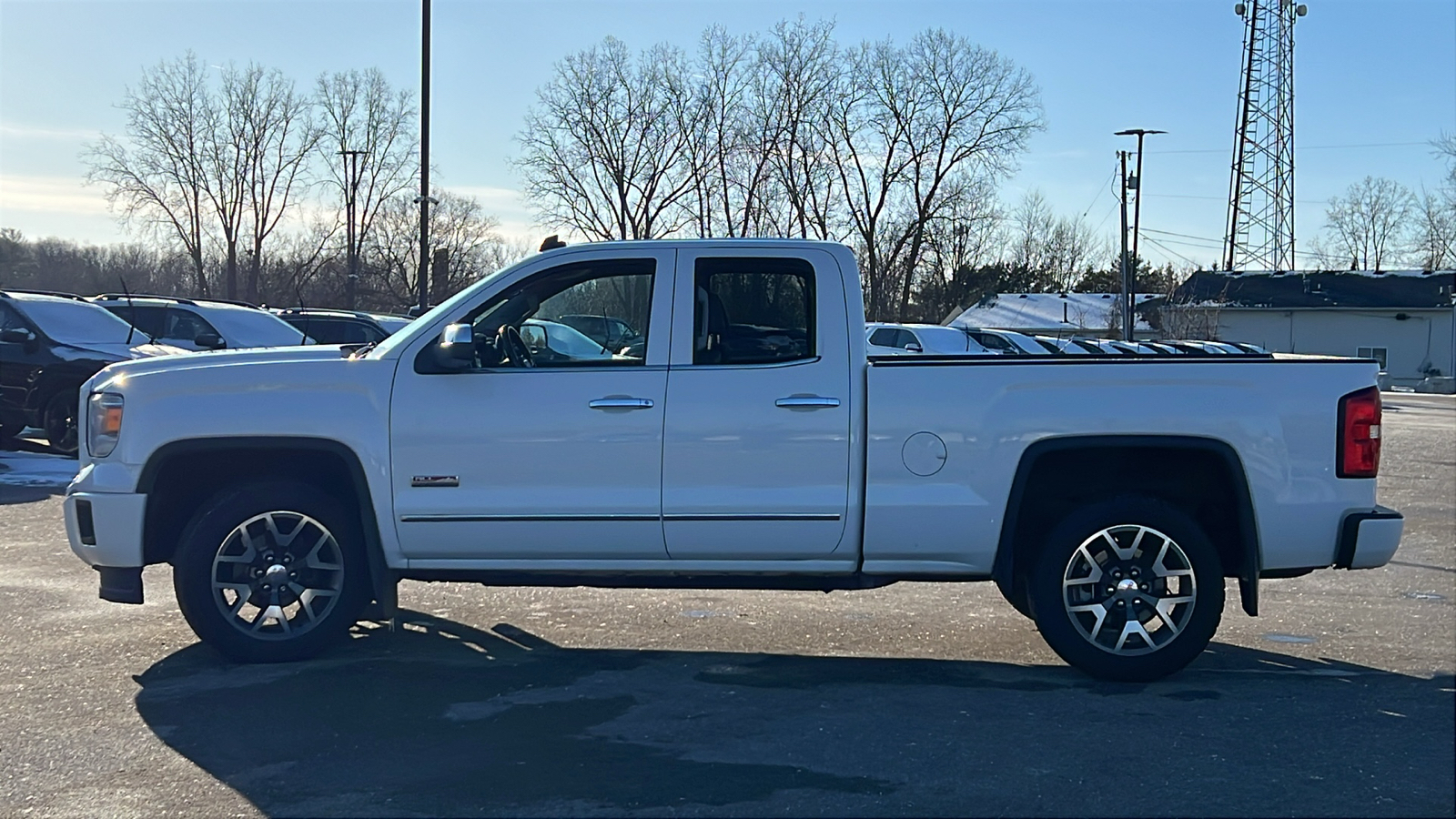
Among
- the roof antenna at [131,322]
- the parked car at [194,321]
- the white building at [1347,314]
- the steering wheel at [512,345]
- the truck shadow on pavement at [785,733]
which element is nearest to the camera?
the truck shadow on pavement at [785,733]

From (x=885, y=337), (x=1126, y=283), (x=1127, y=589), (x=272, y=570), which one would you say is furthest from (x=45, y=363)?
(x=1126, y=283)

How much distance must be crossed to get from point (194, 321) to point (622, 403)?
485 inches

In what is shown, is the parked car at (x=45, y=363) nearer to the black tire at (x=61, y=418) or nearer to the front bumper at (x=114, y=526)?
the black tire at (x=61, y=418)

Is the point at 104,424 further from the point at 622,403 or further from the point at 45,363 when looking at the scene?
the point at 45,363

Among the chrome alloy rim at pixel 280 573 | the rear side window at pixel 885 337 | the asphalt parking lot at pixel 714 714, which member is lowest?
the asphalt parking lot at pixel 714 714

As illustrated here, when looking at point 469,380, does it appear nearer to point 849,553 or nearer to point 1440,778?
point 849,553

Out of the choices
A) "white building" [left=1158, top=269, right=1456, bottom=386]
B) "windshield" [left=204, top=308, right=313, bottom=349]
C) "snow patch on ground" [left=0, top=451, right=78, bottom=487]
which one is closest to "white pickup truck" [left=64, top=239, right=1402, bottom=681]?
"snow patch on ground" [left=0, top=451, right=78, bottom=487]

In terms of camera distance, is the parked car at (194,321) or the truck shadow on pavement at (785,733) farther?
the parked car at (194,321)

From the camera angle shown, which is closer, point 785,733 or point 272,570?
point 785,733

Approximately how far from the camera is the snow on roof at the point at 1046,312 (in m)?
63.2

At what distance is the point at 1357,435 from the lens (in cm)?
546

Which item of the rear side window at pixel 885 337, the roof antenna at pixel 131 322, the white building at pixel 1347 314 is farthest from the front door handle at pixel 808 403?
the white building at pixel 1347 314

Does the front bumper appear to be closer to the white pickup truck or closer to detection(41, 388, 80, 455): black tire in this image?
the white pickup truck

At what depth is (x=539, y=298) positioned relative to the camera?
19.5 feet
